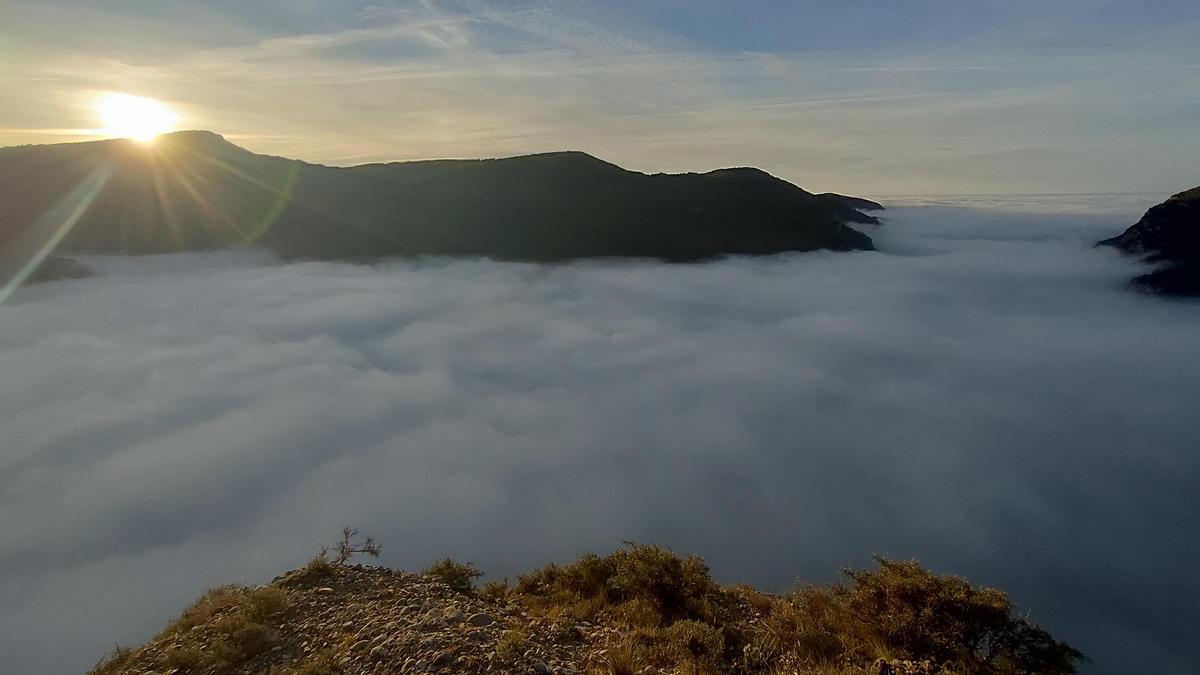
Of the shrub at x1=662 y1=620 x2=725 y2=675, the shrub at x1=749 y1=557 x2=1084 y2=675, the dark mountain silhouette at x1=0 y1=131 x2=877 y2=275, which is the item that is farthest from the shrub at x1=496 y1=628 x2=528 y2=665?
the dark mountain silhouette at x1=0 y1=131 x2=877 y2=275

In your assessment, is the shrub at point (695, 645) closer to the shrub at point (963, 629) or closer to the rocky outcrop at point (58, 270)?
the shrub at point (963, 629)

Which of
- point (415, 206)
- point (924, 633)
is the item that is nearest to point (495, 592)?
point (924, 633)

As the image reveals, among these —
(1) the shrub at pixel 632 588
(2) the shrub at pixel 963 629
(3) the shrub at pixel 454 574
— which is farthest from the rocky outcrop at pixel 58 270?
(2) the shrub at pixel 963 629

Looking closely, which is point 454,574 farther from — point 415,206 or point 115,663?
point 415,206

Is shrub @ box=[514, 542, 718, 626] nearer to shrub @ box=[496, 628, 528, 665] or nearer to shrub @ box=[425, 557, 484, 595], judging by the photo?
shrub @ box=[425, 557, 484, 595]

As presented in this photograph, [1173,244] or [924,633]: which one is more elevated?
[1173,244]

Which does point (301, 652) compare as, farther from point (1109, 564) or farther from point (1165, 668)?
point (1109, 564)

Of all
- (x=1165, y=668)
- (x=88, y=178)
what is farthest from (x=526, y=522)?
(x=88, y=178)
